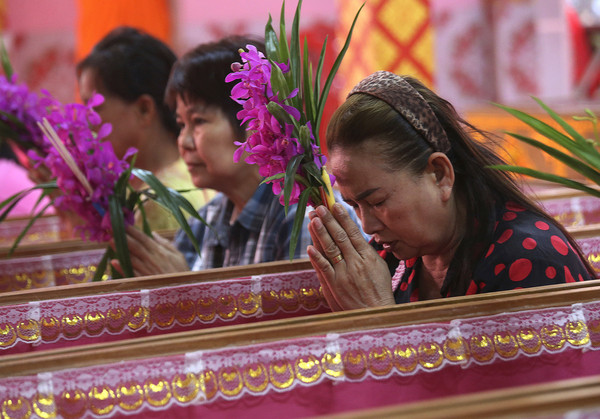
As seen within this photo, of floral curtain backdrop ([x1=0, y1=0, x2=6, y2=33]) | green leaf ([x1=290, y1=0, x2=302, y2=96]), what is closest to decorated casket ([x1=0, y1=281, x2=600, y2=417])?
green leaf ([x1=290, y1=0, x2=302, y2=96])

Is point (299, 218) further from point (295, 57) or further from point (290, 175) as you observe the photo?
point (295, 57)

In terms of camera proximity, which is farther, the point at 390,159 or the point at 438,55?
the point at 438,55

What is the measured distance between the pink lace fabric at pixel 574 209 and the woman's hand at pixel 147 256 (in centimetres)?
109

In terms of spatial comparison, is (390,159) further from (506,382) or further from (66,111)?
(66,111)

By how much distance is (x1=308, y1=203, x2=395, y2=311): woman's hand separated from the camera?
1468 millimetres

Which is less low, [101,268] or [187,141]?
[187,141]

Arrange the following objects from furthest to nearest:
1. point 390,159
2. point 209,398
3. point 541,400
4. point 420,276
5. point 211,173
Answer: point 211,173
point 420,276
point 390,159
point 209,398
point 541,400

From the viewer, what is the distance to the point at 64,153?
1.87 m

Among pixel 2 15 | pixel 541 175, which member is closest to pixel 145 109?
pixel 541 175

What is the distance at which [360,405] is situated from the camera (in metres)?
1.05

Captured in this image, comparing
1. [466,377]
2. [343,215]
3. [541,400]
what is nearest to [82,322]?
[343,215]

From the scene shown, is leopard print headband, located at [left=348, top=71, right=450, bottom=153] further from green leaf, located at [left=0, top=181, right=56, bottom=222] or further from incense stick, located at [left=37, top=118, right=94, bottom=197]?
green leaf, located at [left=0, top=181, right=56, bottom=222]

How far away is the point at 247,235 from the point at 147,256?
35 cm

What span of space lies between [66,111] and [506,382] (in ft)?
4.36
